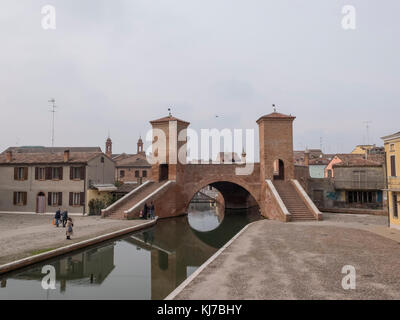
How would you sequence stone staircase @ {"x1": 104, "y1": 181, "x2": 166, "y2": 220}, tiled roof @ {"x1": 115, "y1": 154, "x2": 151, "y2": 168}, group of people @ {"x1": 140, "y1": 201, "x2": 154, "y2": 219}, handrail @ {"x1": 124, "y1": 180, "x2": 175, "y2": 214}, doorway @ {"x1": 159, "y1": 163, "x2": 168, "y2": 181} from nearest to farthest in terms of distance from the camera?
handrail @ {"x1": 124, "y1": 180, "x2": 175, "y2": 214} → group of people @ {"x1": 140, "y1": 201, "x2": 154, "y2": 219} → stone staircase @ {"x1": 104, "y1": 181, "x2": 166, "y2": 220} → doorway @ {"x1": 159, "y1": 163, "x2": 168, "y2": 181} → tiled roof @ {"x1": 115, "y1": 154, "x2": 151, "y2": 168}

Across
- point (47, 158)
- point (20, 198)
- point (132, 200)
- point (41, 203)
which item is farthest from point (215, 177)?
point (20, 198)

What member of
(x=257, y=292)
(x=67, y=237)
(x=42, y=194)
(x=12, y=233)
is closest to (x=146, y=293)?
(x=257, y=292)

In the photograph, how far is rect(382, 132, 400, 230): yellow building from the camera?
16625 millimetres

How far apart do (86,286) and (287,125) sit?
21211 millimetres

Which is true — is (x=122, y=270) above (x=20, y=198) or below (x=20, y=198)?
below

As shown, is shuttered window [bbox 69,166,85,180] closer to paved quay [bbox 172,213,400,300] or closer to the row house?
the row house

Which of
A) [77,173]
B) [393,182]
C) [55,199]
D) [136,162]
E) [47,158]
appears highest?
[136,162]

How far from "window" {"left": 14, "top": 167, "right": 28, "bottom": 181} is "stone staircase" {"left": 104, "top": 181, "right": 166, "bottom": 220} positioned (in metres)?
9.56

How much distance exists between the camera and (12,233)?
51.7ft

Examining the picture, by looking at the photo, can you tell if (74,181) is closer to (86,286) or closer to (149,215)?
(149,215)

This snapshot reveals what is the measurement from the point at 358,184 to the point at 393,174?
14.1 meters

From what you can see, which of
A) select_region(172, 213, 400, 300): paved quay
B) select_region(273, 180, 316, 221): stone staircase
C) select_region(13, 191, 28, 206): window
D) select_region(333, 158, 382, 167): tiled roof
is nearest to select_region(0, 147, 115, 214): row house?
select_region(13, 191, 28, 206): window

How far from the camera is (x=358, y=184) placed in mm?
30156

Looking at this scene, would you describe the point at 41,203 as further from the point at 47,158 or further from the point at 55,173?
the point at 47,158
